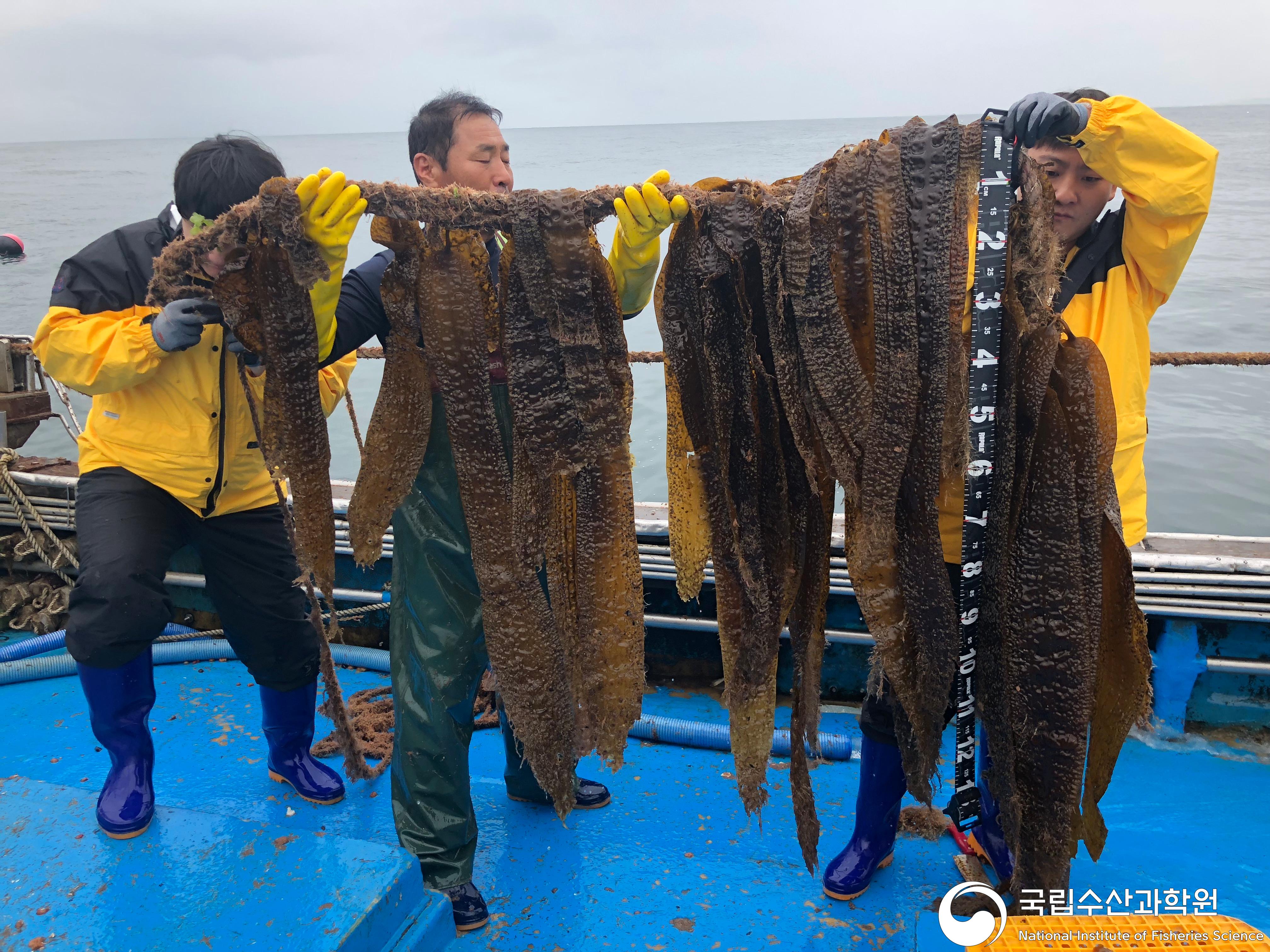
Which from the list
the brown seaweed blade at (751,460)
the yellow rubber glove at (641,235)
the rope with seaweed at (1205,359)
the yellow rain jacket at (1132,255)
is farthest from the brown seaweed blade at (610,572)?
the rope with seaweed at (1205,359)

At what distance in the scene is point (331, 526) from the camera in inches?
78.1

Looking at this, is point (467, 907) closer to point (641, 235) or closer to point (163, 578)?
point (163, 578)

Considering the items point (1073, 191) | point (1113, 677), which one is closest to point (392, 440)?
point (1113, 677)

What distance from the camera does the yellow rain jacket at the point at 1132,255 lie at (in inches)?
75.2

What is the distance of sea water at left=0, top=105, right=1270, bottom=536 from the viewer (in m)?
11.3

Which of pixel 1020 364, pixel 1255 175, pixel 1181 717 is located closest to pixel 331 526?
pixel 1020 364

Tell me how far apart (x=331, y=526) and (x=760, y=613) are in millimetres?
1067

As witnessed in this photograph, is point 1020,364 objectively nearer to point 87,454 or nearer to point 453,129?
point 453,129

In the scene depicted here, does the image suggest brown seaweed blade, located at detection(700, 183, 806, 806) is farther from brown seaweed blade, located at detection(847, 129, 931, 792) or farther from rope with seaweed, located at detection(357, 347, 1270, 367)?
rope with seaweed, located at detection(357, 347, 1270, 367)

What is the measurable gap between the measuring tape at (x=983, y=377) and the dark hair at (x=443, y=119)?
1518 mm

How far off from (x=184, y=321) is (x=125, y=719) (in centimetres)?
131

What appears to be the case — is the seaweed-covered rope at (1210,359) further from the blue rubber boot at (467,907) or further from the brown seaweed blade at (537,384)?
the blue rubber boot at (467,907)

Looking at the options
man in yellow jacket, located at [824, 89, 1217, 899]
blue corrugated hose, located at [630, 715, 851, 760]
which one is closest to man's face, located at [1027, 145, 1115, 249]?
man in yellow jacket, located at [824, 89, 1217, 899]

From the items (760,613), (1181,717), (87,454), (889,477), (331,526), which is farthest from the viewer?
(1181,717)
